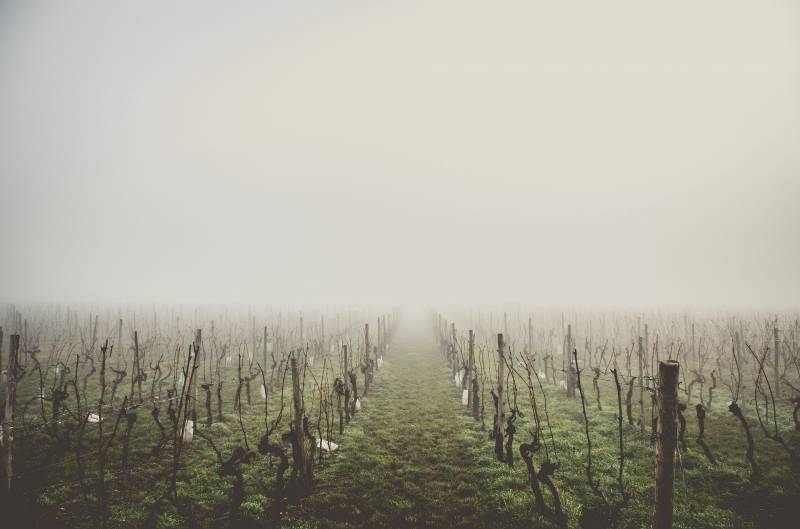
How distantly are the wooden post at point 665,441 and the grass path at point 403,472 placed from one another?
310 cm

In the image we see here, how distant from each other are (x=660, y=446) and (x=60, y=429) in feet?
48.2

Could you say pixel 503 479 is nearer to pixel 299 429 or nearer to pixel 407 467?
pixel 407 467

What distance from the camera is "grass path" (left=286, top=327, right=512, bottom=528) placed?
21.6 ft

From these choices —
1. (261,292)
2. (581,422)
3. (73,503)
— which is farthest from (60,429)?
(261,292)

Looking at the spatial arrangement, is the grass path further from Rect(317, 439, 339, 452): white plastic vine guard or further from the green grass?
Rect(317, 439, 339, 452): white plastic vine guard

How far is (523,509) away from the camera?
668cm

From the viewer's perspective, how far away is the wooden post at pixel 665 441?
4266mm

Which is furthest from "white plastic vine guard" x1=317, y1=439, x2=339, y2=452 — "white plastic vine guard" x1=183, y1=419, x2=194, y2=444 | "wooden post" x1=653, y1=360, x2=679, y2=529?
"wooden post" x1=653, y1=360, x2=679, y2=529

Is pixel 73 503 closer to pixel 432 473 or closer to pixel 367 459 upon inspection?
pixel 367 459

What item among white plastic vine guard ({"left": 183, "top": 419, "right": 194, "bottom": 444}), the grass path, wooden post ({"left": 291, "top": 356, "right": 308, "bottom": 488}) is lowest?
the grass path

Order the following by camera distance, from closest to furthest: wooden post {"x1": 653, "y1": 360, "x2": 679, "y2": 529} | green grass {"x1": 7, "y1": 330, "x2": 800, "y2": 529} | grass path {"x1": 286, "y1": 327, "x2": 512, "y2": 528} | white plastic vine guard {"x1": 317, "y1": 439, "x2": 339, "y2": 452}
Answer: wooden post {"x1": 653, "y1": 360, "x2": 679, "y2": 529}, green grass {"x1": 7, "y1": 330, "x2": 800, "y2": 529}, grass path {"x1": 286, "y1": 327, "x2": 512, "y2": 528}, white plastic vine guard {"x1": 317, "y1": 439, "x2": 339, "y2": 452}

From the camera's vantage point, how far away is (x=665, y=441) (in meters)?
4.34

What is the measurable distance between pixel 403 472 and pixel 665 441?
19.0 ft

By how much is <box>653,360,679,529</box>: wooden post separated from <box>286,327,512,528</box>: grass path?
3099 millimetres
